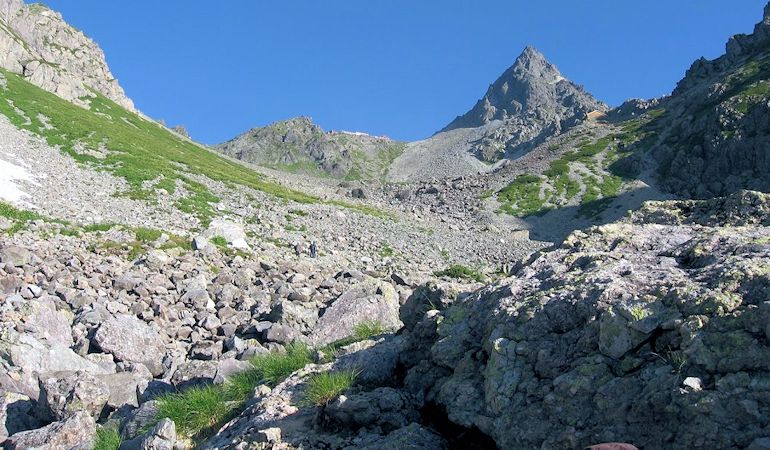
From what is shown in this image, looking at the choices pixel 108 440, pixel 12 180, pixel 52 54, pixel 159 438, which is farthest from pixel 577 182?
pixel 52 54

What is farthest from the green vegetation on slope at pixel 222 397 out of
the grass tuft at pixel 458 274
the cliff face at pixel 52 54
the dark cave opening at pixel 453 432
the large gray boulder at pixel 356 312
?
the cliff face at pixel 52 54

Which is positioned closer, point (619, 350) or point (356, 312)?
point (619, 350)

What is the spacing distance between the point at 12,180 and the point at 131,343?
2563cm

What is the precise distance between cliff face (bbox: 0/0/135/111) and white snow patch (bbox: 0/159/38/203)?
312 feet

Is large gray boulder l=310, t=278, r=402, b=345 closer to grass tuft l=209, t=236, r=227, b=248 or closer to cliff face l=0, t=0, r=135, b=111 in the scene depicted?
grass tuft l=209, t=236, r=227, b=248

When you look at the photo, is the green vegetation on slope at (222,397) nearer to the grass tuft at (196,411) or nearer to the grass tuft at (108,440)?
the grass tuft at (196,411)

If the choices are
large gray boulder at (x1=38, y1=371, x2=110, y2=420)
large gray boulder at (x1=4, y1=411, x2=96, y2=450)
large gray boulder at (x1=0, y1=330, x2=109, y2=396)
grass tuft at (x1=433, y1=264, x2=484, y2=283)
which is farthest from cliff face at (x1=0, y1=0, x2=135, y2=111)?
large gray boulder at (x1=4, y1=411, x2=96, y2=450)

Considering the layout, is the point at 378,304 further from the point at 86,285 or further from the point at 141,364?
the point at 86,285

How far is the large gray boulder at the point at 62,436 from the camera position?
816 cm

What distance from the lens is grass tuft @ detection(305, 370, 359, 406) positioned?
23.8 ft

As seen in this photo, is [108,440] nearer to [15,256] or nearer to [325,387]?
[325,387]

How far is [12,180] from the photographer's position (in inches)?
1294

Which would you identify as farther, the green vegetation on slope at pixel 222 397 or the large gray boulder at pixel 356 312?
the large gray boulder at pixel 356 312

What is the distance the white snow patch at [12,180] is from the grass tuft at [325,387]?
27686 millimetres
